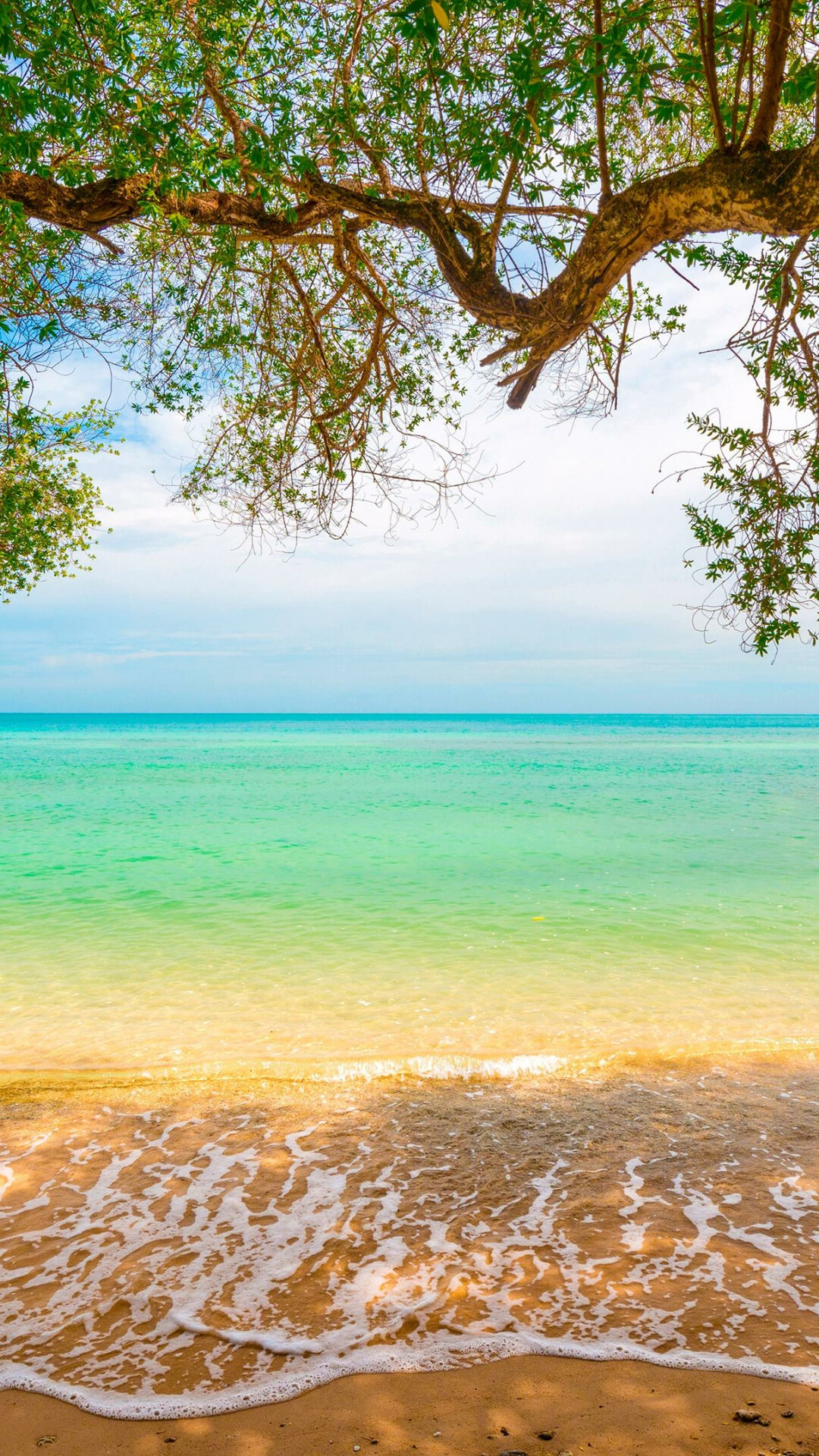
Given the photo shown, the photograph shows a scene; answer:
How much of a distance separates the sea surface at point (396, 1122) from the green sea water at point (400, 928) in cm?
5

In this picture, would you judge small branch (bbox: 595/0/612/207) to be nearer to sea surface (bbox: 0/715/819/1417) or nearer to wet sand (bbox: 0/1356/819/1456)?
sea surface (bbox: 0/715/819/1417)

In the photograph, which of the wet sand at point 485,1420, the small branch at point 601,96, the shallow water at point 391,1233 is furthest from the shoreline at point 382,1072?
the small branch at point 601,96

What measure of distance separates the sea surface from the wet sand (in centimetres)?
8

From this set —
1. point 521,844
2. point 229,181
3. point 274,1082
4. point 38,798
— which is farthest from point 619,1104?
point 38,798

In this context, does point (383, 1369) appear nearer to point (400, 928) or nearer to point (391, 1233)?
point (391, 1233)

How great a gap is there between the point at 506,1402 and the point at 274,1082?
9.36ft

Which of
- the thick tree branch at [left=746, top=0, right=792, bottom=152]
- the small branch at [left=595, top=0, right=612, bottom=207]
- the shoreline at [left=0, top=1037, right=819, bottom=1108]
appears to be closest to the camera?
the thick tree branch at [left=746, top=0, right=792, bottom=152]

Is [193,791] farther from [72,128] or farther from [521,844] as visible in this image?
[72,128]

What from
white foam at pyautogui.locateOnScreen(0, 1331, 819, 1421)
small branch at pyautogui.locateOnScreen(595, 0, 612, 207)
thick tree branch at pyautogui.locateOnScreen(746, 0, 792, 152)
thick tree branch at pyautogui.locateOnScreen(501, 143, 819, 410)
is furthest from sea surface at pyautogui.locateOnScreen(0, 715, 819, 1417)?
small branch at pyautogui.locateOnScreen(595, 0, 612, 207)

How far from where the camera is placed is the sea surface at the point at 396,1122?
276 cm

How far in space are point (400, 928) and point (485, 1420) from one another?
6.69 m

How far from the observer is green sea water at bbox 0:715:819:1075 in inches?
235

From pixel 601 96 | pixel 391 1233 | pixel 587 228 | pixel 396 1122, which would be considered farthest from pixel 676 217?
pixel 396 1122

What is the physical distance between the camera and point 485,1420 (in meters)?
2.35
